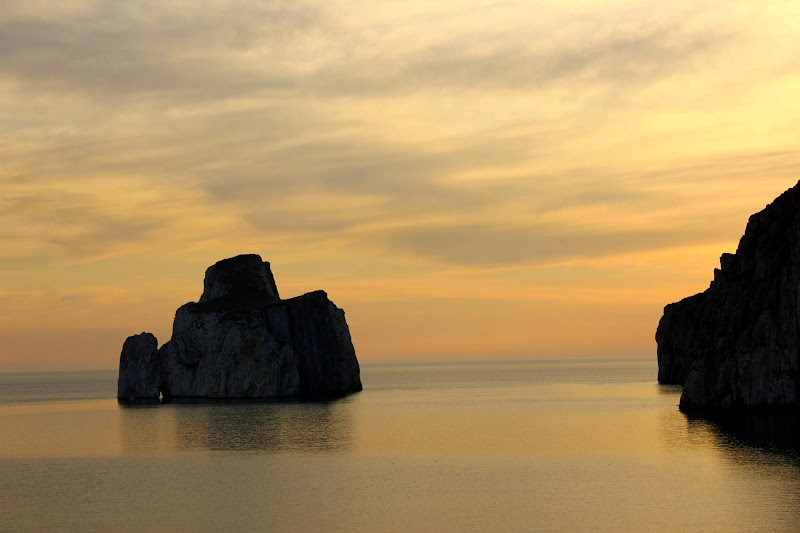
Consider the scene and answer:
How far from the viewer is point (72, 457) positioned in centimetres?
8469

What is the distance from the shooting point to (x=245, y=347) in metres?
161

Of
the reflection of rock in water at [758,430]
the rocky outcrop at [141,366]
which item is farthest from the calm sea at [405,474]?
the rocky outcrop at [141,366]

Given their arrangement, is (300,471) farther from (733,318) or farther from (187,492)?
(733,318)

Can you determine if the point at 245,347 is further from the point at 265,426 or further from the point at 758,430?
the point at 758,430

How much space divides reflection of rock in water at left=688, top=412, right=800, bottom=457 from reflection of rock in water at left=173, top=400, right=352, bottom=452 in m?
34.4

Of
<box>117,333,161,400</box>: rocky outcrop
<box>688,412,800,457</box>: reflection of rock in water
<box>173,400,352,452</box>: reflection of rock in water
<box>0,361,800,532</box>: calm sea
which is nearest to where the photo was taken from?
<box>0,361,800,532</box>: calm sea

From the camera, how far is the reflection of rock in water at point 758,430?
3027 inches

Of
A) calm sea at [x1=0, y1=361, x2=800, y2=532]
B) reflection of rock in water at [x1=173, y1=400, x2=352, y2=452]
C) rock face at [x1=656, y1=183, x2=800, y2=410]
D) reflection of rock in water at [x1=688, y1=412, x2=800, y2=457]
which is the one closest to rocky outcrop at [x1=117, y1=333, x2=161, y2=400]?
reflection of rock in water at [x1=173, y1=400, x2=352, y2=452]

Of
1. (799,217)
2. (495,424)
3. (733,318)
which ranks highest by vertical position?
(799,217)

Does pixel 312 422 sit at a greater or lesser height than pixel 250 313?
lesser

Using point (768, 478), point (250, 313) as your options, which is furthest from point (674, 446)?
point (250, 313)

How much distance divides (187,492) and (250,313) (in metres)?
102

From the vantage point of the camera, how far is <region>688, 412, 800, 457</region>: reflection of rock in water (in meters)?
76.9

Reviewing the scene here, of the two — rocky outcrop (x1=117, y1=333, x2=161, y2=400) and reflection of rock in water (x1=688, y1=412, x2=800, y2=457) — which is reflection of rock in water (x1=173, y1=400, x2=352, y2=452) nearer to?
rocky outcrop (x1=117, y1=333, x2=161, y2=400)
